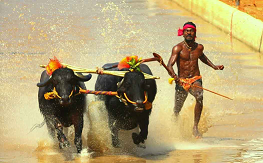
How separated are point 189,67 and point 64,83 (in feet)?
7.52

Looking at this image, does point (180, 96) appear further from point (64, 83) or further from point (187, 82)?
point (64, 83)

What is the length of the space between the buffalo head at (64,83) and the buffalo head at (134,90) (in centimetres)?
61

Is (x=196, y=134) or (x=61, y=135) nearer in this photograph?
(x=61, y=135)

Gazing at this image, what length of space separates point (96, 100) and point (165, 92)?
2740 mm

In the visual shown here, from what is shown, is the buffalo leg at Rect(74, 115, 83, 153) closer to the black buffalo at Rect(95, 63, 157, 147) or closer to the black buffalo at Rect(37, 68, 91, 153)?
the black buffalo at Rect(37, 68, 91, 153)

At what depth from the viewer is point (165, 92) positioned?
12.3m

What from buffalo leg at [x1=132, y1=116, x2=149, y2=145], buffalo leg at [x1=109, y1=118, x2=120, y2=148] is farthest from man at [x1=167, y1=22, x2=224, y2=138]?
buffalo leg at [x1=109, y1=118, x2=120, y2=148]

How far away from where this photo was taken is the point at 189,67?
10.1 meters

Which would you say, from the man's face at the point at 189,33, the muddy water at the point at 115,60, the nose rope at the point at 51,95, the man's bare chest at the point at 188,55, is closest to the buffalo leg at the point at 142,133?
the muddy water at the point at 115,60

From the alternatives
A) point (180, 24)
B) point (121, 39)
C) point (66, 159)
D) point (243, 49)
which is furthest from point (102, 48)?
point (66, 159)

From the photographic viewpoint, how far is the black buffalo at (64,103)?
28.3 feet

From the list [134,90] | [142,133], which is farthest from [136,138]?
[134,90]

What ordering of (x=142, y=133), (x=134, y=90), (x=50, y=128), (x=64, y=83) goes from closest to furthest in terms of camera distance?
(x=134, y=90) < (x=64, y=83) < (x=142, y=133) < (x=50, y=128)

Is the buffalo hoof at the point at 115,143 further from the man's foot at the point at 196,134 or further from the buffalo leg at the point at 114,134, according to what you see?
the man's foot at the point at 196,134
